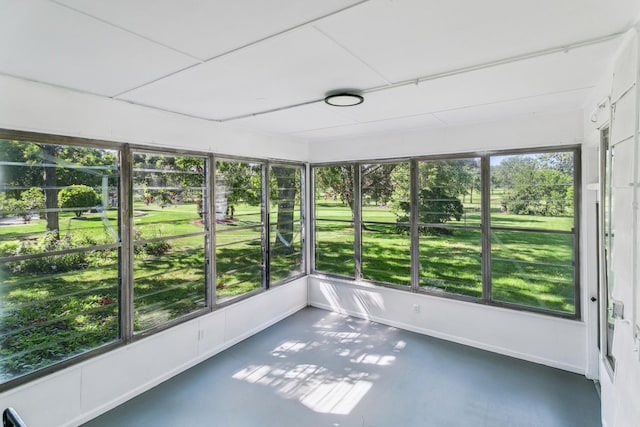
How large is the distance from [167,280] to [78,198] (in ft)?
3.78

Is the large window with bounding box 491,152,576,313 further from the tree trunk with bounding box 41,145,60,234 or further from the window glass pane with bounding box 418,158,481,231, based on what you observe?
the tree trunk with bounding box 41,145,60,234

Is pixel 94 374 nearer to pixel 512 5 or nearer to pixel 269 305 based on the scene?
pixel 269 305

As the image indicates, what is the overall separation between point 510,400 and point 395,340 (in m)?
1.38

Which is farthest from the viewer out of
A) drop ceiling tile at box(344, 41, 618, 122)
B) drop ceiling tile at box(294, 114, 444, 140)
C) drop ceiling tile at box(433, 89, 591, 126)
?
drop ceiling tile at box(294, 114, 444, 140)

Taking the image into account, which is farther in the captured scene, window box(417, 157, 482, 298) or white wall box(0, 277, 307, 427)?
window box(417, 157, 482, 298)

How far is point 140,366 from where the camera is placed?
9.87 feet

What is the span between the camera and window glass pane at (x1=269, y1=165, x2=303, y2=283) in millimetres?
4699

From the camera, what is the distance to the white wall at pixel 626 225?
1.54 meters

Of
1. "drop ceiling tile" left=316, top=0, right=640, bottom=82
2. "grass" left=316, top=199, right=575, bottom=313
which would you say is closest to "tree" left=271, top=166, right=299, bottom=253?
"grass" left=316, top=199, right=575, bottom=313

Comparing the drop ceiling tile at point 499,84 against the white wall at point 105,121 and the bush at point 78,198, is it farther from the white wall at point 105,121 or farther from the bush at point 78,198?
the bush at point 78,198

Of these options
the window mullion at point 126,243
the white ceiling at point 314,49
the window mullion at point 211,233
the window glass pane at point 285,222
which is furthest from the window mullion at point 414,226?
the window mullion at point 126,243

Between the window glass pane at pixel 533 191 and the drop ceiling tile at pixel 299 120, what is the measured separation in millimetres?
1839

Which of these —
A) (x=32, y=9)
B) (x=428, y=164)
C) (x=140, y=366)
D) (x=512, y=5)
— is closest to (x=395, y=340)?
(x=428, y=164)

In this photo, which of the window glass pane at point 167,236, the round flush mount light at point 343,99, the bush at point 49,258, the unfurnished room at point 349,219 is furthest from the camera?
the window glass pane at point 167,236
